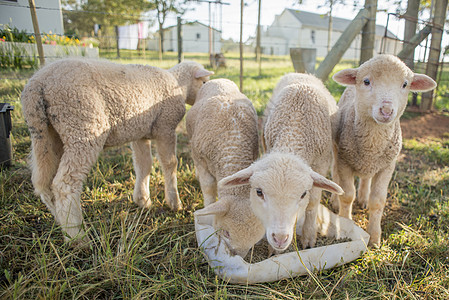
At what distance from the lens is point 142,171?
142 inches

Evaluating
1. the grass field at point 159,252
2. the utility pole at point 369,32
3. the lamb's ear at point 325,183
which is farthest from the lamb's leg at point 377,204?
the utility pole at point 369,32

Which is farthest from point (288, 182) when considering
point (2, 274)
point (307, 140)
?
point (2, 274)

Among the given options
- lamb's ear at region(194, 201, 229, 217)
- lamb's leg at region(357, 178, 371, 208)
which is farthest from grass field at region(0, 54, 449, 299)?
lamb's ear at region(194, 201, 229, 217)

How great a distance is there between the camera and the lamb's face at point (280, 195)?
6.58 ft

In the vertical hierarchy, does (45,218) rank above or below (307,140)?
below

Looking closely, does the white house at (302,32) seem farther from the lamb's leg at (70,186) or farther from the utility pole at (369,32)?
the lamb's leg at (70,186)

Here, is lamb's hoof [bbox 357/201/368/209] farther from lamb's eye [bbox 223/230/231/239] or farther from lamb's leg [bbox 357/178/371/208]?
lamb's eye [bbox 223/230/231/239]

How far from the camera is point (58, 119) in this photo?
8.22 feet

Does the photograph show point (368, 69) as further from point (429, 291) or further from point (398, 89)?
A: point (429, 291)

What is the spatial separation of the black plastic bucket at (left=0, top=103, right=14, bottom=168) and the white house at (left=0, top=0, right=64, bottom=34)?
157 centimetres

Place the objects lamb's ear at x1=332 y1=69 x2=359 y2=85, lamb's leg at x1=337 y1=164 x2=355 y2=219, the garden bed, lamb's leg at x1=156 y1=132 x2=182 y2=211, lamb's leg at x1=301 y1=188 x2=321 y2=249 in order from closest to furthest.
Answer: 1. lamb's leg at x1=301 y1=188 x2=321 y2=249
2. lamb's ear at x1=332 y1=69 x2=359 y2=85
3. lamb's leg at x1=337 y1=164 x2=355 y2=219
4. lamb's leg at x1=156 y1=132 x2=182 y2=211
5. the garden bed

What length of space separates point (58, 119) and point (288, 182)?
1929 mm

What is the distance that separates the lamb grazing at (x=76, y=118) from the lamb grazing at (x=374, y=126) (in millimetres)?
2026

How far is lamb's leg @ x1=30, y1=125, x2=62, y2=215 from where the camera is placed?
2.56 metres
